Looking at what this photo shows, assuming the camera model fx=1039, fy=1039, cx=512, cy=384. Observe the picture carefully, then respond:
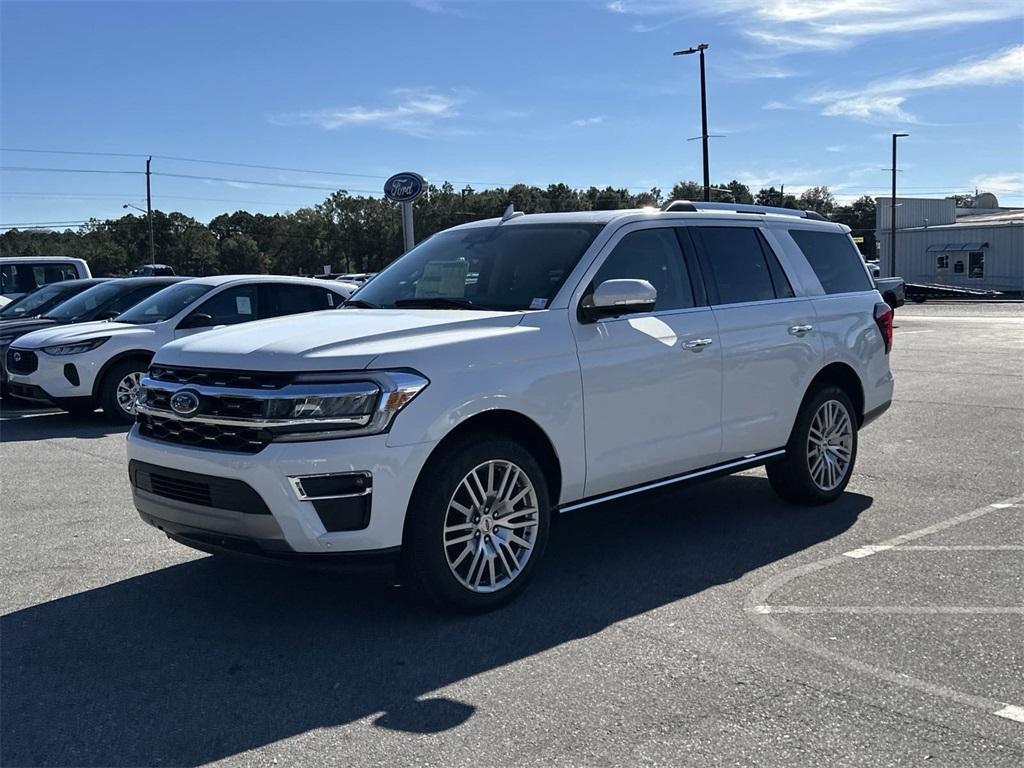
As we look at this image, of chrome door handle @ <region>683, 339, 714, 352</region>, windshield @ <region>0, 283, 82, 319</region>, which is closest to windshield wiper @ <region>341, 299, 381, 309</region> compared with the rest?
chrome door handle @ <region>683, 339, 714, 352</region>

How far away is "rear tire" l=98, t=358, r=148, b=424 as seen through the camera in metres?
11.5

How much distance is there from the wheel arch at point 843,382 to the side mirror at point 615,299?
78.5 inches

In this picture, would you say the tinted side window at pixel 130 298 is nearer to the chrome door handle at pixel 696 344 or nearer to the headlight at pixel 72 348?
the headlight at pixel 72 348

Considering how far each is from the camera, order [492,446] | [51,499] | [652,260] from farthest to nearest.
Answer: [51,499]
[652,260]
[492,446]

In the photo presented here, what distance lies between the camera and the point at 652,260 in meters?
5.86

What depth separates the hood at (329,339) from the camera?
14.6ft

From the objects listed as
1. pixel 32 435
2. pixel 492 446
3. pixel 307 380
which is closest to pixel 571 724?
pixel 492 446

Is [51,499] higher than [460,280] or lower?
lower

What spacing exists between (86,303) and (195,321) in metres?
2.35

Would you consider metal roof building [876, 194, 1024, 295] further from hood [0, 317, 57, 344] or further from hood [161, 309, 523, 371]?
hood [161, 309, 523, 371]

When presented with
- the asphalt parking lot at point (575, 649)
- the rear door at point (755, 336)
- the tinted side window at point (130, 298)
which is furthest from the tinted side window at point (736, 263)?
the tinted side window at point (130, 298)

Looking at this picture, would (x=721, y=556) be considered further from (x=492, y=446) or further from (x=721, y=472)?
(x=492, y=446)

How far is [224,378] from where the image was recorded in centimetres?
461

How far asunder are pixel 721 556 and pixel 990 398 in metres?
7.74
